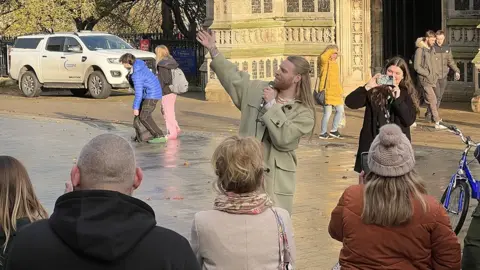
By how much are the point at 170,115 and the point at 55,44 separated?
440 inches

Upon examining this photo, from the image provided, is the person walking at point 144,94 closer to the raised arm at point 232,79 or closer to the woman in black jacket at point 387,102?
the woman in black jacket at point 387,102

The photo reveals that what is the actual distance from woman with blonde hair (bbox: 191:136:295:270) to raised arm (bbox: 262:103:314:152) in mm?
1820

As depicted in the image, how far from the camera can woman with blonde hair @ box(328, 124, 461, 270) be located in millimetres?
4887

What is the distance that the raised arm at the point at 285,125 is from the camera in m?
6.75

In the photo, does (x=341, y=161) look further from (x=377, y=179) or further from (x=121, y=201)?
(x=121, y=201)

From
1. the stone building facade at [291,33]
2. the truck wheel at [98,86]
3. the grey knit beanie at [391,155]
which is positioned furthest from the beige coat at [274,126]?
the truck wheel at [98,86]

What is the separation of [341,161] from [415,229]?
9838 millimetres

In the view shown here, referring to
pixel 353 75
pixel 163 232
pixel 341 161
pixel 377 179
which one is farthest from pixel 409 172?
pixel 353 75

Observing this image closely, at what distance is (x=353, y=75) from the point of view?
2406 cm

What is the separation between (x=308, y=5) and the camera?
24375 millimetres

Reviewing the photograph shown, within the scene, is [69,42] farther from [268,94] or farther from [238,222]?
[238,222]

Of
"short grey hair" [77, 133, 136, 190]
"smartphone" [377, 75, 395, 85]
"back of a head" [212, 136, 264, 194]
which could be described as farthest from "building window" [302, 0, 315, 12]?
"short grey hair" [77, 133, 136, 190]

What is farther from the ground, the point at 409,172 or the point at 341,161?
the point at 409,172

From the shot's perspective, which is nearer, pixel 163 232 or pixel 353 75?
pixel 163 232
